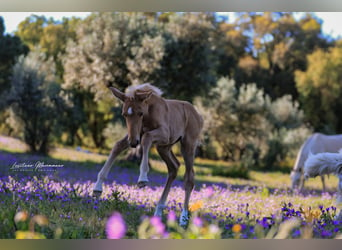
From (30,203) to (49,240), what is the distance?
3.23 feet

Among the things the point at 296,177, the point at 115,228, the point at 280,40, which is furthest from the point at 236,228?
the point at 296,177

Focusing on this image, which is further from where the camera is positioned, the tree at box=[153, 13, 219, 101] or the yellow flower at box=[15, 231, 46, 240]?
the tree at box=[153, 13, 219, 101]

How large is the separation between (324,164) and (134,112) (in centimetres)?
282

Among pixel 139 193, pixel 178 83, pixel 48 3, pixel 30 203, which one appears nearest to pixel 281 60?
pixel 178 83

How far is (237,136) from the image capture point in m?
16.2

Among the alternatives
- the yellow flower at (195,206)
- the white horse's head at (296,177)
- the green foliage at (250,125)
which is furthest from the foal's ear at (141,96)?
the green foliage at (250,125)

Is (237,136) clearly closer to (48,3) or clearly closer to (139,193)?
(139,193)

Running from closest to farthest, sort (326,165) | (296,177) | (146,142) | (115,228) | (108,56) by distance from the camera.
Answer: (115,228) → (146,142) → (326,165) → (108,56) → (296,177)

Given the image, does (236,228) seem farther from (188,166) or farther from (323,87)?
(323,87)

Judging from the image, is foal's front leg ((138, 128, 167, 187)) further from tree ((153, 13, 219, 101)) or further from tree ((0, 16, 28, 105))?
tree ((153, 13, 219, 101))

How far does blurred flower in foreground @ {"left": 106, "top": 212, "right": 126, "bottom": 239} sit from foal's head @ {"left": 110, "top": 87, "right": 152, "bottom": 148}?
914mm

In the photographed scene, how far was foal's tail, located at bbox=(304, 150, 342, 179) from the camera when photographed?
623 cm

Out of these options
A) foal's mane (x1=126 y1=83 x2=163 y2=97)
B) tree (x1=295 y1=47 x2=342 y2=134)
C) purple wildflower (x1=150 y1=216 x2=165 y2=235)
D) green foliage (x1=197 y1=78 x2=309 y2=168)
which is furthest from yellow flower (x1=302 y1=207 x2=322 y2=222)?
green foliage (x1=197 y1=78 x2=309 y2=168)

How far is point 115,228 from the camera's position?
520 cm
